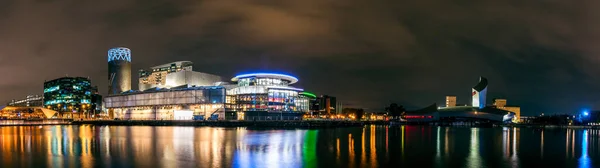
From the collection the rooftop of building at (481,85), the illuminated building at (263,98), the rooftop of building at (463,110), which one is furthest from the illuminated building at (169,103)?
the rooftop of building at (481,85)

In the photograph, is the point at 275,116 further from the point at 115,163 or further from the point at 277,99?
the point at 115,163

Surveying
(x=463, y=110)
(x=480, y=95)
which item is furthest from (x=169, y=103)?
(x=480, y=95)

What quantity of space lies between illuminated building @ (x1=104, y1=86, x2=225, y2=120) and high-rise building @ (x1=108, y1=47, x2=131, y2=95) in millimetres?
19290

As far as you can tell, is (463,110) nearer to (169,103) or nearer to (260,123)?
(260,123)

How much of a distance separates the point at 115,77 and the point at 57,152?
159017 mm

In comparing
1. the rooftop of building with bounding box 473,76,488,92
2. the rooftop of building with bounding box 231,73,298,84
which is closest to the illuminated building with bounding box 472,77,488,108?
the rooftop of building with bounding box 473,76,488,92

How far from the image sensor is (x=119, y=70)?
184875 mm

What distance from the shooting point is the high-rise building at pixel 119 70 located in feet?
599

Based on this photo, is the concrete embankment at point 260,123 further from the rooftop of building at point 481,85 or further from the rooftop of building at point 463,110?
the rooftop of building at point 481,85

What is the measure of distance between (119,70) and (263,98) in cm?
8884

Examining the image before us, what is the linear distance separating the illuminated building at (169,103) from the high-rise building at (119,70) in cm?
1929

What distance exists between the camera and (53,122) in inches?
4970

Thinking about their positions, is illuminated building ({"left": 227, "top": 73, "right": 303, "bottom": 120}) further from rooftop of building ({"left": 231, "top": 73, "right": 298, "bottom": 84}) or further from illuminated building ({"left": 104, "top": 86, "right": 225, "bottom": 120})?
illuminated building ({"left": 104, "top": 86, "right": 225, "bottom": 120})

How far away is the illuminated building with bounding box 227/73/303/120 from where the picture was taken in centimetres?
12419
